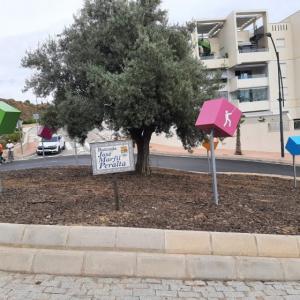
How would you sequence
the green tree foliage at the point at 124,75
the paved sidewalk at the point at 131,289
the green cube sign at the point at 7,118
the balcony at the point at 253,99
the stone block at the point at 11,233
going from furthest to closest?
the balcony at the point at 253,99
the green tree foliage at the point at 124,75
the green cube sign at the point at 7,118
the stone block at the point at 11,233
the paved sidewalk at the point at 131,289

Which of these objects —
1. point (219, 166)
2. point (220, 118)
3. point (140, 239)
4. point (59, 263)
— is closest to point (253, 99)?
point (219, 166)

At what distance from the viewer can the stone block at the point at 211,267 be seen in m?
5.05

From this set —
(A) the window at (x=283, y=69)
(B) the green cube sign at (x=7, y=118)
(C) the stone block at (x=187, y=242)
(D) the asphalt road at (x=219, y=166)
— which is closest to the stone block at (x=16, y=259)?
(C) the stone block at (x=187, y=242)

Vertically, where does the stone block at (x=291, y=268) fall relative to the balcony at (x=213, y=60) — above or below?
below

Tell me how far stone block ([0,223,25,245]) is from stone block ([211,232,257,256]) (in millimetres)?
2420

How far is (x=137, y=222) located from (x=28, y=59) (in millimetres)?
7971

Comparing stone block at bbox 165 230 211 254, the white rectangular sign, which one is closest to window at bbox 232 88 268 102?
the white rectangular sign

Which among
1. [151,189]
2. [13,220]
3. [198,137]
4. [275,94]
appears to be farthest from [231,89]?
[13,220]

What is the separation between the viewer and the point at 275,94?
54469mm

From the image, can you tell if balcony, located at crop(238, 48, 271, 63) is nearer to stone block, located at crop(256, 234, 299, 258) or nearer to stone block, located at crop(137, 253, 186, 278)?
stone block, located at crop(256, 234, 299, 258)

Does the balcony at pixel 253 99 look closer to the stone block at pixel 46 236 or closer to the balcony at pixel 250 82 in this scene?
the balcony at pixel 250 82

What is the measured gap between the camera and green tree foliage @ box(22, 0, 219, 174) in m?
10.2

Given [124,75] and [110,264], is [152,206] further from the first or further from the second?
[124,75]

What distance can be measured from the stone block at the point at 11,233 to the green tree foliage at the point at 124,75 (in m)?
4.87
